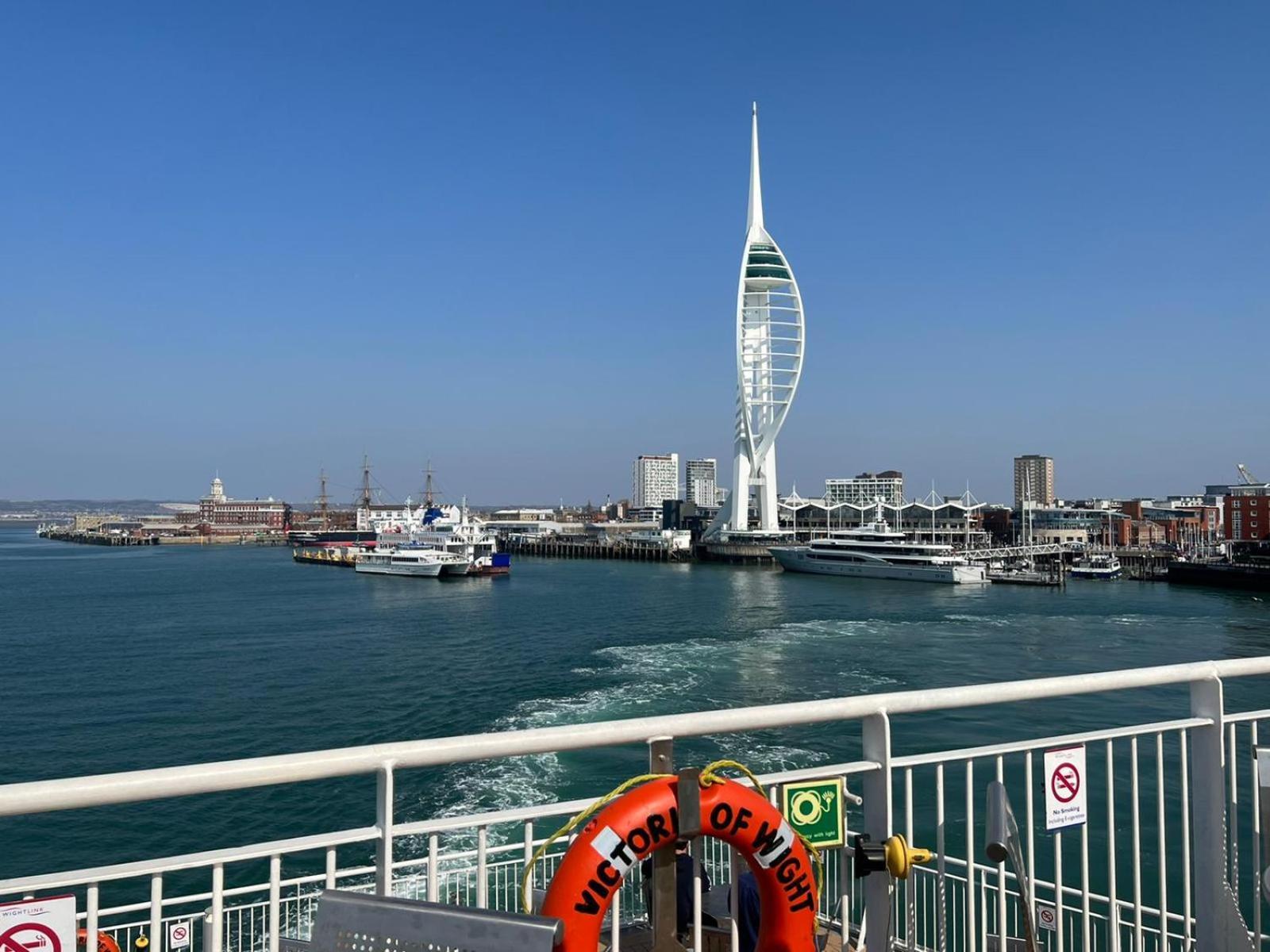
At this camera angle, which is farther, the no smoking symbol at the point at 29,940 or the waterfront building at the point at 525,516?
the waterfront building at the point at 525,516

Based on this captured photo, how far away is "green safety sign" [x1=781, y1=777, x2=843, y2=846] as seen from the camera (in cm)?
162

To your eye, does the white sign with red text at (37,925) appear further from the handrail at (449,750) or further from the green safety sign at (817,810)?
the green safety sign at (817,810)

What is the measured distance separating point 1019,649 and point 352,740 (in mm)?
14162

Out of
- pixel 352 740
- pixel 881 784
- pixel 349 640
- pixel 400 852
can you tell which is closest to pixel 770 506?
pixel 349 640

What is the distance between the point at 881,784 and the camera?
164cm

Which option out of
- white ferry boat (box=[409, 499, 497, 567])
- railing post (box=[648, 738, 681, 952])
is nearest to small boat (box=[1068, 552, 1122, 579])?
white ferry boat (box=[409, 499, 497, 567])

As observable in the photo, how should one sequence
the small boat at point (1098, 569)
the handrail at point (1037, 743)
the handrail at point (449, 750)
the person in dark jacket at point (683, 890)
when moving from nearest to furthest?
1. the handrail at point (449, 750)
2. the person in dark jacket at point (683, 890)
3. the handrail at point (1037, 743)
4. the small boat at point (1098, 569)

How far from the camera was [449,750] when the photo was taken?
1345 mm

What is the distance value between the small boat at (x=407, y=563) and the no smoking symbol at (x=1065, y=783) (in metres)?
41.7

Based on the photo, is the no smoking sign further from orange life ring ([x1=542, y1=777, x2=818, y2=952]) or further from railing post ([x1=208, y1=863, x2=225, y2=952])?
railing post ([x1=208, y1=863, x2=225, y2=952])

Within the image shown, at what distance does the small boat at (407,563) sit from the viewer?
42.5m

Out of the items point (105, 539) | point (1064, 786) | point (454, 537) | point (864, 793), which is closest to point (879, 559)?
point (454, 537)

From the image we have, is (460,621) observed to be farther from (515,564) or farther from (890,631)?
(515,564)

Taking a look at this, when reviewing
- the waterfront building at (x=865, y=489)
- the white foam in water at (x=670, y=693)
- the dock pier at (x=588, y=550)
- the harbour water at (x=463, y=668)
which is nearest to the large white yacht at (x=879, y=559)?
the harbour water at (x=463, y=668)
